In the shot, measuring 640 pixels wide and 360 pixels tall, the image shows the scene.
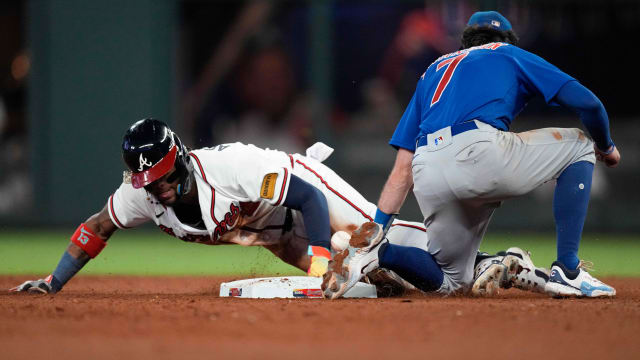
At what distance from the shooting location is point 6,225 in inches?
444

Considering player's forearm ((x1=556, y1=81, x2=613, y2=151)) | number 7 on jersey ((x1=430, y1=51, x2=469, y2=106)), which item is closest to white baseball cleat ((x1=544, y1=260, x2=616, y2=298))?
player's forearm ((x1=556, y1=81, x2=613, y2=151))

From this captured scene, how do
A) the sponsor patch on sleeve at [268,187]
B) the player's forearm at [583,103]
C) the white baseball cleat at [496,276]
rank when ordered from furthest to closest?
the sponsor patch on sleeve at [268,187] < the white baseball cleat at [496,276] < the player's forearm at [583,103]

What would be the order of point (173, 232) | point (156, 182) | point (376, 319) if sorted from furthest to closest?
1. point (173, 232)
2. point (156, 182)
3. point (376, 319)

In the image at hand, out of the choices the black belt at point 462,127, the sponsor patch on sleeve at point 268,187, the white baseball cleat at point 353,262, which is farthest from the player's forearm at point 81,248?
the black belt at point 462,127

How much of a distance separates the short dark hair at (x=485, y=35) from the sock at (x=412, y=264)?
1.13m

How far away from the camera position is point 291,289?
175 inches

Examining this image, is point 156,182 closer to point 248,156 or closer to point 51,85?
point 248,156

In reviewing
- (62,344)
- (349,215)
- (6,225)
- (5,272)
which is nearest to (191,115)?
(6,225)

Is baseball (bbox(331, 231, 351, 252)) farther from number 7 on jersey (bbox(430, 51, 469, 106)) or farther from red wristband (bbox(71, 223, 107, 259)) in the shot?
red wristband (bbox(71, 223, 107, 259))

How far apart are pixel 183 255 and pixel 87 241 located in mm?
4060

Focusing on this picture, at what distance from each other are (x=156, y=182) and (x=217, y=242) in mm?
585

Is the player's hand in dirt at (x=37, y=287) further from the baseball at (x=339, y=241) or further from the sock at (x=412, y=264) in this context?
the sock at (x=412, y=264)

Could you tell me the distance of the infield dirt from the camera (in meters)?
2.84

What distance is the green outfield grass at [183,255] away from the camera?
720 cm
